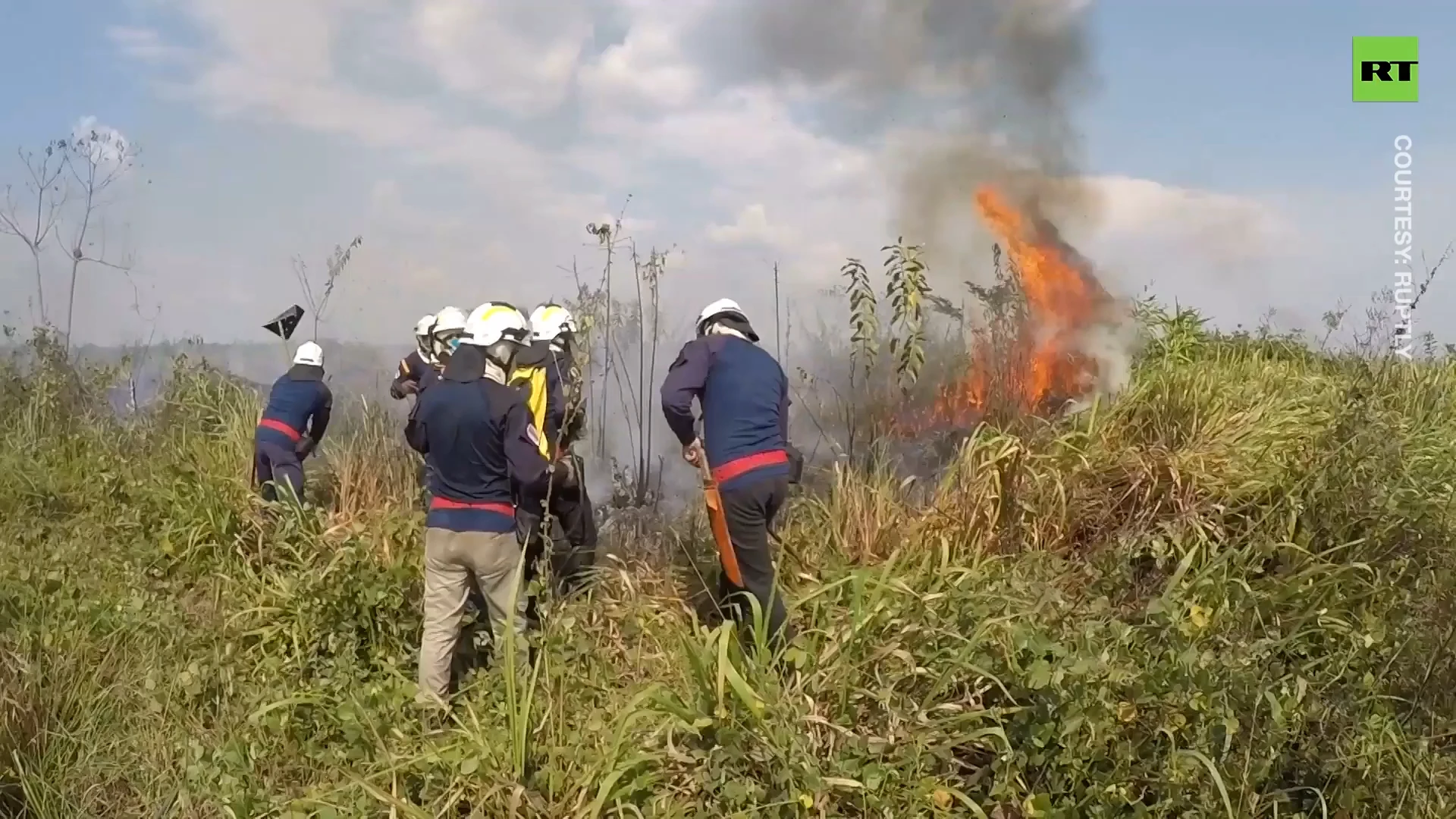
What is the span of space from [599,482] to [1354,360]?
4.89 meters

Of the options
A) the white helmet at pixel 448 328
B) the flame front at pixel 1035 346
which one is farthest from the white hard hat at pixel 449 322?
the flame front at pixel 1035 346

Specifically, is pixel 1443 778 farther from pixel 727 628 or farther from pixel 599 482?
pixel 599 482

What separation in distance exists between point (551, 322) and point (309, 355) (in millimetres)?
2454

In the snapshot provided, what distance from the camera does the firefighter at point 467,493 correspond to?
397cm

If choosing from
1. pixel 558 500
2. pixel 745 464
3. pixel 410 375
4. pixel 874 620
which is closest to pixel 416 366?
pixel 410 375

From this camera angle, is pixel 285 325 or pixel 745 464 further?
pixel 285 325

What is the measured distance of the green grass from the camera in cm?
285

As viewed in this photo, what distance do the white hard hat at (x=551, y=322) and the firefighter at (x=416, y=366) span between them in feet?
3.00

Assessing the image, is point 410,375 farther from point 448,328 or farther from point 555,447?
point 555,447

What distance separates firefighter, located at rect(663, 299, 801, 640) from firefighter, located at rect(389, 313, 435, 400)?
6.68 feet

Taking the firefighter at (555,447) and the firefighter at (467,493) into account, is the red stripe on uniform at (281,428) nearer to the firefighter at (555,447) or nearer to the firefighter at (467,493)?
the firefighter at (555,447)

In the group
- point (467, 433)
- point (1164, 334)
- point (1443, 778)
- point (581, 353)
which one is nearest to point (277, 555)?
point (467, 433)

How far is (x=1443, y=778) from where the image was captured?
9.96 feet

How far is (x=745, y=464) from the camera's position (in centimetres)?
432
